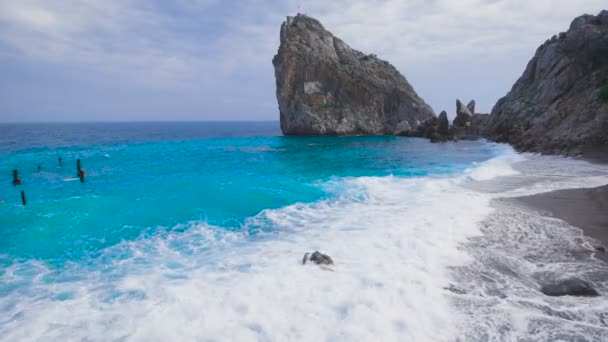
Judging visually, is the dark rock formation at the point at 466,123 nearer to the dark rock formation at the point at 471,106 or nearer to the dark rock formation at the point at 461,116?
the dark rock formation at the point at 461,116

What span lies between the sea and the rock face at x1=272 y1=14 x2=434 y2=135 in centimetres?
4555

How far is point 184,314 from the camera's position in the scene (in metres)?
7.15

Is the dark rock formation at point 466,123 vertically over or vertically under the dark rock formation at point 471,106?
under

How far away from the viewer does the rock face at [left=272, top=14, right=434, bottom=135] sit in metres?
64.9

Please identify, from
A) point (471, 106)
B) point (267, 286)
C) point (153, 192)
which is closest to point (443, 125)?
point (471, 106)

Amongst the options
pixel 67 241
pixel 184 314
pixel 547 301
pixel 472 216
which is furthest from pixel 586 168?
pixel 67 241

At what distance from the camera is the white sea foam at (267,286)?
6.57m

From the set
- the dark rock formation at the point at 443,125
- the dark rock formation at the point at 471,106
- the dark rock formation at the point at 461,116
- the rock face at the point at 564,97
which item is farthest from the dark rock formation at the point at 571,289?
the dark rock formation at the point at 471,106

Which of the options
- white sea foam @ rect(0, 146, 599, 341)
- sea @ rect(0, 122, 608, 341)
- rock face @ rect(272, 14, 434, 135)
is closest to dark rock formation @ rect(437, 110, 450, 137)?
rock face @ rect(272, 14, 434, 135)

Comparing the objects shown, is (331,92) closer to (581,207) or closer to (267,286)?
(581,207)

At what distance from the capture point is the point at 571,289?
718 centimetres

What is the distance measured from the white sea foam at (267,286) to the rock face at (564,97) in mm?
23999

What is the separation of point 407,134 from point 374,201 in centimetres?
4953

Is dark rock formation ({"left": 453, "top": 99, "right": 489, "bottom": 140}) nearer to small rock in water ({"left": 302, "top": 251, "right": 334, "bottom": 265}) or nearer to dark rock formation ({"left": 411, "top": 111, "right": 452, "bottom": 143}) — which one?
dark rock formation ({"left": 411, "top": 111, "right": 452, "bottom": 143})
